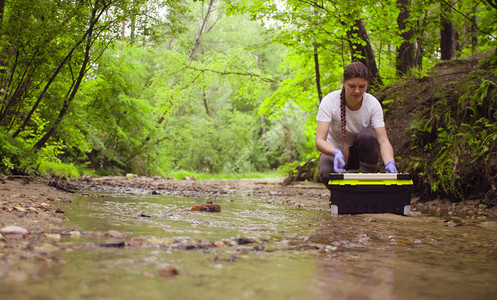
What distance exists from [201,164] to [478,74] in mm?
26911

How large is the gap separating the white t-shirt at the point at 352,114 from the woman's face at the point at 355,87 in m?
0.24

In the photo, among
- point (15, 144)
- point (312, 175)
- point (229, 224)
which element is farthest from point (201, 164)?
point (229, 224)

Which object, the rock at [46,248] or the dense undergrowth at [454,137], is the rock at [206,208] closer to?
the rock at [46,248]

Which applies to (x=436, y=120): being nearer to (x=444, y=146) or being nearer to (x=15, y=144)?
(x=444, y=146)

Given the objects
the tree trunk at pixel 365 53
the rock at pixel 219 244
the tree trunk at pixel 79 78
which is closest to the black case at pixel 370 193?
the rock at pixel 219 244

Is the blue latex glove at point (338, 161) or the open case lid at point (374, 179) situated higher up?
the blue latex glove at point (338, 161)

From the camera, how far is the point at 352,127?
4434mm

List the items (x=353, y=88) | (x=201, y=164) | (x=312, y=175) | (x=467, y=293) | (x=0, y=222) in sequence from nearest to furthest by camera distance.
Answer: (x=467, y=293) < (x=0, y=222) < (x=353, y=88) < (x=312, y=175) < (x=201, y=164)

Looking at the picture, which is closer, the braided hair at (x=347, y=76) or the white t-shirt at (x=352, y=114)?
the braided hair at (x=347, y=76)

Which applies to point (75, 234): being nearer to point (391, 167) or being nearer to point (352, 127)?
point (391, 167)

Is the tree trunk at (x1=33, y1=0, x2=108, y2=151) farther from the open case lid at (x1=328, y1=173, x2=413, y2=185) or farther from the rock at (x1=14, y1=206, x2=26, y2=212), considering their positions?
the open case lid at (x1=328, y1=173, x2=413, y2=185)

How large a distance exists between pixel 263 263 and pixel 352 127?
2.95 meters

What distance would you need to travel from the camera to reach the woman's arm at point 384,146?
13.6 ft

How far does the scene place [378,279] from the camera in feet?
5.13
